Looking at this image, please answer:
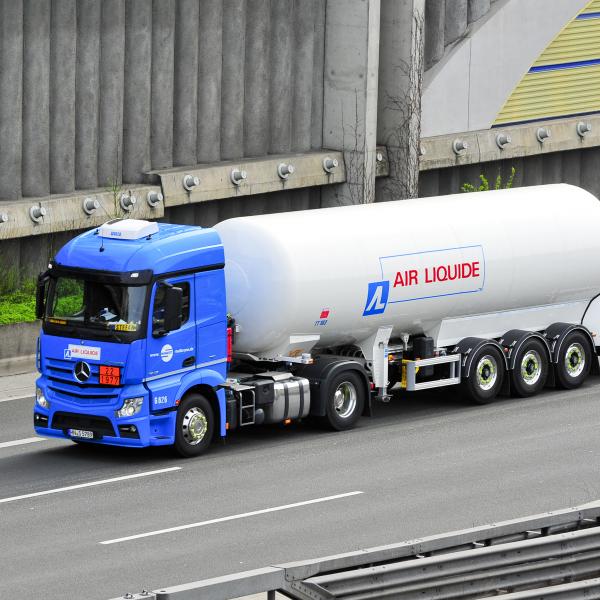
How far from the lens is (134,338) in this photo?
20.0m

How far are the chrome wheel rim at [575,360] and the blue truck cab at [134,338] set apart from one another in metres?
6.36

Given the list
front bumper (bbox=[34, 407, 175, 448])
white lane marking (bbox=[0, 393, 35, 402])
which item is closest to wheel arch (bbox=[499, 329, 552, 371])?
front bumper (bbox=[34, 407, 175, 448])

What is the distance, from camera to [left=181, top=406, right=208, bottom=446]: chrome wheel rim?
20.7m

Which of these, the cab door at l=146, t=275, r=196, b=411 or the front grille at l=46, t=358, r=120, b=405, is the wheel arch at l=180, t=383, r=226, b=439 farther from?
the front grille at l=46, t=358, r=120, b=405

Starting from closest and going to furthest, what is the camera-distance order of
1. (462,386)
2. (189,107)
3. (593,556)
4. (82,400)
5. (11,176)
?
(593,556) < (82,400) < (462,386) < (11,176) < (189,107)

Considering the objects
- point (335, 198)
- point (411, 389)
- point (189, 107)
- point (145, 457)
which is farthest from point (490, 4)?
point (145, 457)

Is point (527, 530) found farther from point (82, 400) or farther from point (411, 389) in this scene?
point (411, 389)

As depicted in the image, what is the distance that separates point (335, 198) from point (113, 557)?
17.9m

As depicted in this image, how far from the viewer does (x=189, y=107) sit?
3070 centimetres

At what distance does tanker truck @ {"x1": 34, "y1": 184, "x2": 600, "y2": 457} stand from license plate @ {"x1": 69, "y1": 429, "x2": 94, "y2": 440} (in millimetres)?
25

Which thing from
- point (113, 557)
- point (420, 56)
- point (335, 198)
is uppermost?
point (420, 56)

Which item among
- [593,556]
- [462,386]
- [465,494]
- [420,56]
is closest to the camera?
[593,556]

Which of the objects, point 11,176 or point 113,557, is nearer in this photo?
point 113,557

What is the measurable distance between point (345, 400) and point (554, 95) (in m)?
16.9
